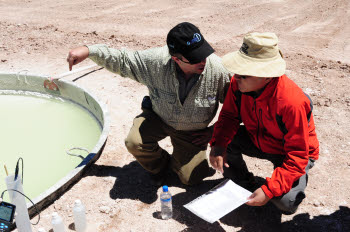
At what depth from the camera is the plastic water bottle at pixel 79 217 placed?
3.02m

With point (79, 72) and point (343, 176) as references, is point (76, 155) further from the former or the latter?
point (343, 176)

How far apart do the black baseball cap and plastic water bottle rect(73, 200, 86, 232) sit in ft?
4.76

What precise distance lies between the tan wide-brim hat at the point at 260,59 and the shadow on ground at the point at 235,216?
4.48ft

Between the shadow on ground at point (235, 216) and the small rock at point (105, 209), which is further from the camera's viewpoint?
the small rock at point (105, 209)

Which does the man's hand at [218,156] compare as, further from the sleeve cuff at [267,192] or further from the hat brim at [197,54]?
the hat brim at [197,54]

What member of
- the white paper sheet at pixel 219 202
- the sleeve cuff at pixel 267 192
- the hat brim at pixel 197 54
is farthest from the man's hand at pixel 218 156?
the hat brim at pixel 197 54

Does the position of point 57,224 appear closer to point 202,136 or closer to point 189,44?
point 202,136

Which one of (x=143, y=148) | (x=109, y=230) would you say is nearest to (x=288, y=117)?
(x=143, y=148)

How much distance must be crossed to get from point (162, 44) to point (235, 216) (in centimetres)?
439

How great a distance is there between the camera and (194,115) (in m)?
3.30

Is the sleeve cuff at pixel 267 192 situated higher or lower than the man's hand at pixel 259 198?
higher

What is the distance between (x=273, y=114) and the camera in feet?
8.77

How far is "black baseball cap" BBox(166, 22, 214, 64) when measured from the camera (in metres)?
2.88

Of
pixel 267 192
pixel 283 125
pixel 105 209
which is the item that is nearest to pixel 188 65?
pixel 283 125
